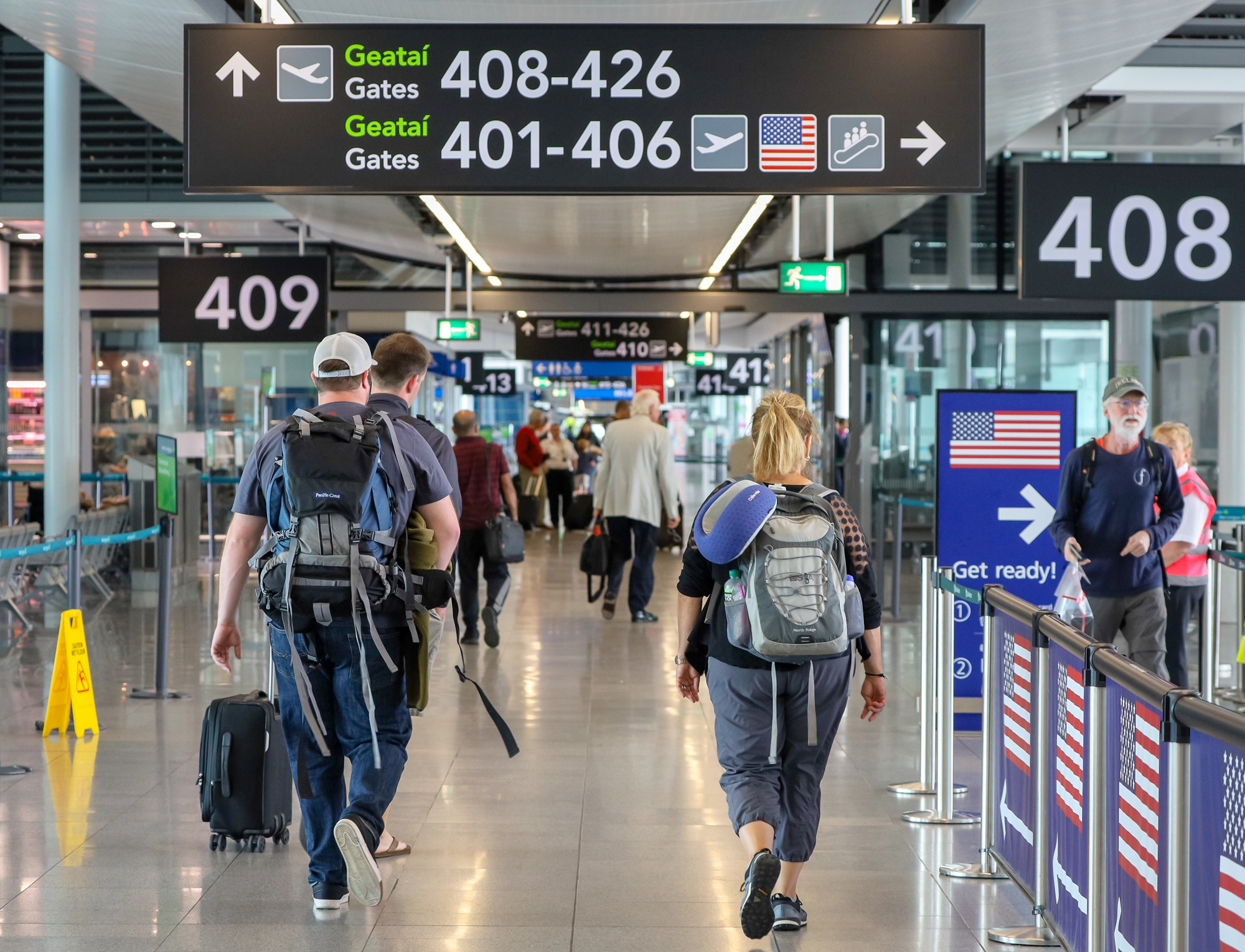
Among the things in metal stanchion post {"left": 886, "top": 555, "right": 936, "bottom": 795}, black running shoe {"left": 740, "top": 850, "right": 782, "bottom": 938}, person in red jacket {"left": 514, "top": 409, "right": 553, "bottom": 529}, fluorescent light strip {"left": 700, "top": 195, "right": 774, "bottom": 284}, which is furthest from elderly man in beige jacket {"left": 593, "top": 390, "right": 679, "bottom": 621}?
person in red jacket {"left": 514, "top": 409, "right": 553, "bottom": 529}

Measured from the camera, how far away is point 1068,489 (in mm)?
5930

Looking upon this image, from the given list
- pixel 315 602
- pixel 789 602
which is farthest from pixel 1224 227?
pixel 315 602

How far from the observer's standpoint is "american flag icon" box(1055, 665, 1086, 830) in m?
3.43

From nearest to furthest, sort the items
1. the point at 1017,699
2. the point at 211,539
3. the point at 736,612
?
the point at 736,612 < the point at 1017,699 < the point at 211,539

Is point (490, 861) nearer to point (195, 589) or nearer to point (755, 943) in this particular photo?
point (755, 943)

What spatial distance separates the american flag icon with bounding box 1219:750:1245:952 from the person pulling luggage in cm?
130

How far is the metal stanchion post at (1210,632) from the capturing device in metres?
7.00

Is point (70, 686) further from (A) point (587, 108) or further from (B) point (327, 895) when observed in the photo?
(A) point (587, 108)


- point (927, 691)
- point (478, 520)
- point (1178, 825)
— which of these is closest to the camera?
point (1178, 825)

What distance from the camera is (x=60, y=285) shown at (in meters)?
10.1

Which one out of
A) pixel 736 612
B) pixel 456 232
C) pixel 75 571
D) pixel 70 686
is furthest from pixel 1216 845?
pixel 456 232

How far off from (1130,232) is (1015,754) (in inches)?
111

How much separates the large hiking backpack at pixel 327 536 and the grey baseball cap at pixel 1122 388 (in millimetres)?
3578

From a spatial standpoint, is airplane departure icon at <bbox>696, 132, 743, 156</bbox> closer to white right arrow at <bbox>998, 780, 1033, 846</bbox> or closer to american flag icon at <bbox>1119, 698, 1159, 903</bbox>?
white right arrow at <bbox>998, 780, 1033, 846</bbox>
